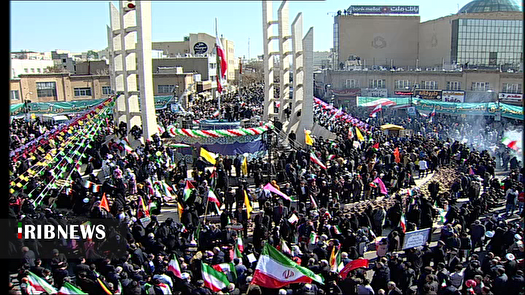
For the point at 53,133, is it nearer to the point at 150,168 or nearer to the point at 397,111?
the point at 150,168

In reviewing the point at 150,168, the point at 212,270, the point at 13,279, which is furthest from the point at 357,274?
the point at 150,168

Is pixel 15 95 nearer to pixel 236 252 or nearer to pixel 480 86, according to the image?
pixel 236 252

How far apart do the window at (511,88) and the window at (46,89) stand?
42.9 meters

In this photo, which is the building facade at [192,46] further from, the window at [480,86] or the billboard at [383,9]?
the window at [480,86]

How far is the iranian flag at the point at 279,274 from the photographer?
7.66 meters

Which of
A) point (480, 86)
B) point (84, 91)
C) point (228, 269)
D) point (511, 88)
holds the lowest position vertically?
point (228, 269)

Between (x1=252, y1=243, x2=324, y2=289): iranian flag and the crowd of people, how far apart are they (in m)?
0.17

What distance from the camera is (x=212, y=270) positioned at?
25.5 ft

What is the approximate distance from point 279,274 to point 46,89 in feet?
135

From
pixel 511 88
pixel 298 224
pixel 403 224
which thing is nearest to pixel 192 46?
pixel 511 88

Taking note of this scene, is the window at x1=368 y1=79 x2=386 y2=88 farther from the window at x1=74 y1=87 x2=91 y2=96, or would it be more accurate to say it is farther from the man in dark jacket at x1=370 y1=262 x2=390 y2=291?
the man in dark jacket at x1=370 y1=262 x2=390 y2=291

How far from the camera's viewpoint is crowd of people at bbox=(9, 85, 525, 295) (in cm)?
785

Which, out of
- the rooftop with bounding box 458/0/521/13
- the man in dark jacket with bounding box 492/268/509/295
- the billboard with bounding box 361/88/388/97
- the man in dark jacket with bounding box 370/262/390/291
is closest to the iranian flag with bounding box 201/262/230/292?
the man in dark jacket with bounding box 370/262/390/291

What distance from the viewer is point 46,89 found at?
4231cm
